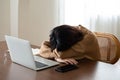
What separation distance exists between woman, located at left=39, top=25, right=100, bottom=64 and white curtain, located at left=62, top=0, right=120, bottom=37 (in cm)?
198

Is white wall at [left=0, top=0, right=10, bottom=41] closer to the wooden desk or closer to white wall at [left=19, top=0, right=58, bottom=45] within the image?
white wall at [left=19, top=0, right=58, bottom=45]

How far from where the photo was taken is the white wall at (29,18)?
11.2ft

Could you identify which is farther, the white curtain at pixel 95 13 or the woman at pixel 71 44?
the white curtain at pixel 95 13

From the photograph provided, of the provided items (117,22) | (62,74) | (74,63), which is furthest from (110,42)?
(117,22)

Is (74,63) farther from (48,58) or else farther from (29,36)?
(29,36)

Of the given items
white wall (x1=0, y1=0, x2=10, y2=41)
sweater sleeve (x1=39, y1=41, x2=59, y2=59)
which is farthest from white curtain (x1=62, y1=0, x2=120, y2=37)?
sweater sleeve (x1=39, y1=41, x2=59, y2=59)

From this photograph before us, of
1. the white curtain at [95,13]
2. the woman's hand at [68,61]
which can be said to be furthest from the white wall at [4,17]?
the woman's hand at [68,61]

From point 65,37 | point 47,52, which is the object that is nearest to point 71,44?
point 65,37

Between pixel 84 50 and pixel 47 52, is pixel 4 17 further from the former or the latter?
pixel 84 50

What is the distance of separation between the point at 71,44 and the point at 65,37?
0.07m

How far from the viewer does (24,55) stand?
1.34 metres

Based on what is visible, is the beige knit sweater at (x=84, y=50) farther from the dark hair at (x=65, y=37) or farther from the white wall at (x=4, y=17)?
the white wall at (x=4, y=17)

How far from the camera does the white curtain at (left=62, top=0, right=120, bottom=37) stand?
3.42 metres

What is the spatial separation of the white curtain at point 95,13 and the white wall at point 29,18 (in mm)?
289
